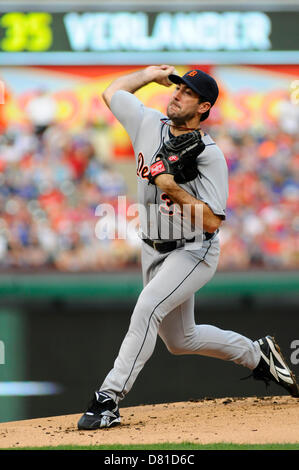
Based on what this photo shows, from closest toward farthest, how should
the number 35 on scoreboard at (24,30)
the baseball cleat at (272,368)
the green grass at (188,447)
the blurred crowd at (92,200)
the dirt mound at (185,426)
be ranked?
the green grass at (188,447), the dirt mound at (185,426), the baseball cleat at (272,368), the blurred crowd at (92,200), the number 35 on scoreboard at (24,30)

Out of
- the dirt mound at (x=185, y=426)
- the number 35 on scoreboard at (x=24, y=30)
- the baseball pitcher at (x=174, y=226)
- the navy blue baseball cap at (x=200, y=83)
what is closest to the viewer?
the dirt mound at (x=185, y=426)

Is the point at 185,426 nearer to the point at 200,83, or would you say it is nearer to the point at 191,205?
the point at 191,205

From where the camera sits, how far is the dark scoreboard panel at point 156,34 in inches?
395

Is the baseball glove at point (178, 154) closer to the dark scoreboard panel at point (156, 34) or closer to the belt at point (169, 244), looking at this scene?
the belt at point (169, 244)

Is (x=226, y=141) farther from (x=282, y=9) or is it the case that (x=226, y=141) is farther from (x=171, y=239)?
(x=171, y=239)

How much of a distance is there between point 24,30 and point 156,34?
74.0 inches

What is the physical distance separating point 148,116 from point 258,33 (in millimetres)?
7255

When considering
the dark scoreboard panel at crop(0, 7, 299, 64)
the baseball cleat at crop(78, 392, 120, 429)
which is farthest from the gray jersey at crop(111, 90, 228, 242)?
the dark scoreboard panel at crop(0, 7, 299, 64)

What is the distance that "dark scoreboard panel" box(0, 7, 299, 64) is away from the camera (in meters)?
10.0

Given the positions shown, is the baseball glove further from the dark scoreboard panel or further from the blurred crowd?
the dark scoreboard panel

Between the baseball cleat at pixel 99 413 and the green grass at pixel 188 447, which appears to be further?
the baseball cleat at pixel 99 413

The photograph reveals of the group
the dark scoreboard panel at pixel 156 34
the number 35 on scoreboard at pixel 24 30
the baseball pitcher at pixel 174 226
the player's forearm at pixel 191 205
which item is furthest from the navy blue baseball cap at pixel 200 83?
the number 35 on scoreboard at pixel 24 30

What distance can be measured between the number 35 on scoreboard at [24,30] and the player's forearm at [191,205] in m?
7.86

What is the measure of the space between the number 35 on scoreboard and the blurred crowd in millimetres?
1254
